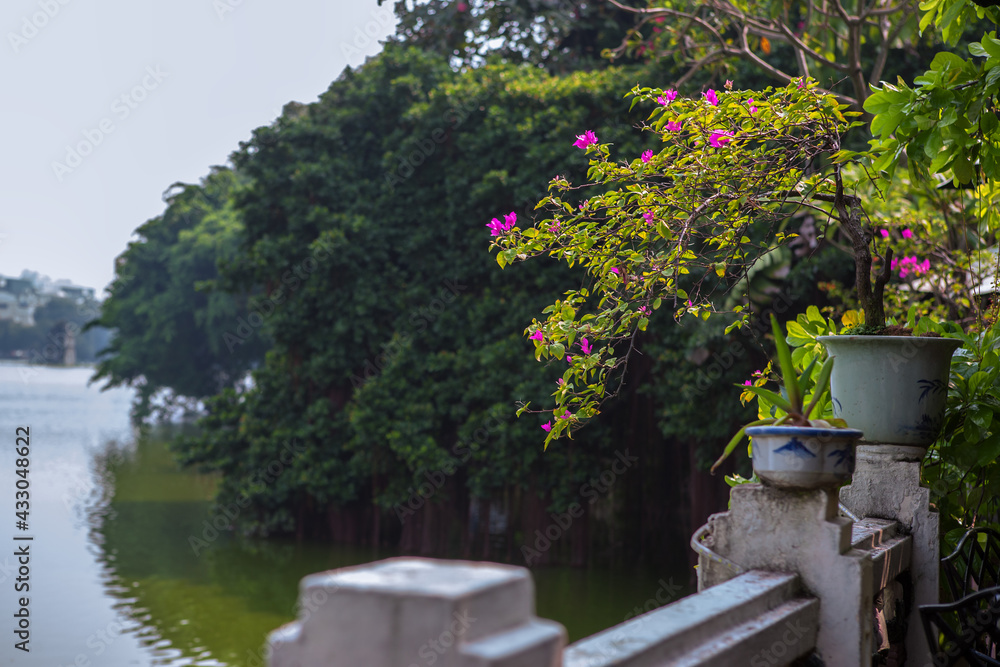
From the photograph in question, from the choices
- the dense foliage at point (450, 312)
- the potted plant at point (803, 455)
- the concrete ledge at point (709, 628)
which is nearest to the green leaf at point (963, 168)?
the potted plant at point (803, 455)

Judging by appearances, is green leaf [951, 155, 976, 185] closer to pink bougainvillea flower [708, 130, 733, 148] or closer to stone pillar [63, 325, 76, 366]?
pink bougainvillea flower [708, 130, 733, 148]

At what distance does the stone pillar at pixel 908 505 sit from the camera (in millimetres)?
3434

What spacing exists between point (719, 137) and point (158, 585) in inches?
427

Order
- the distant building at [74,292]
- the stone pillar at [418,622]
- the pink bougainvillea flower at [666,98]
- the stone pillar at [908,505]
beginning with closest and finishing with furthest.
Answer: the stone pillar at [418,622] → the stone pillar at [908,505] → the pink bougainvillea flower at [666,98] → the distant building at [74,292]

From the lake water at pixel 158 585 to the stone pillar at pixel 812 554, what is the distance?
25.5 ft

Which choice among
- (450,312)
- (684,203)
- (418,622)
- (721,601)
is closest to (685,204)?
(684,203)

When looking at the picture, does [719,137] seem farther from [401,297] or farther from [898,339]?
[401,297]

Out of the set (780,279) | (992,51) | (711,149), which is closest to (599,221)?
(711,149)

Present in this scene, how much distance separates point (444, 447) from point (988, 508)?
31.5 feet

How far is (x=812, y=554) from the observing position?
102 inches

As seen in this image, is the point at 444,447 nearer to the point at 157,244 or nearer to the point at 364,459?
the point at 364,459

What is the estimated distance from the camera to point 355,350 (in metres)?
13.9

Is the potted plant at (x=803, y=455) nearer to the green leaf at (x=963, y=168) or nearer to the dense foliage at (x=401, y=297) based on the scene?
the green leaf at (x=963, y=168)

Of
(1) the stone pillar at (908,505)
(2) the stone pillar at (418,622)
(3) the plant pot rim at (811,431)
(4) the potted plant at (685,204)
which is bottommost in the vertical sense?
(1) the stone pillar at (908,505)
